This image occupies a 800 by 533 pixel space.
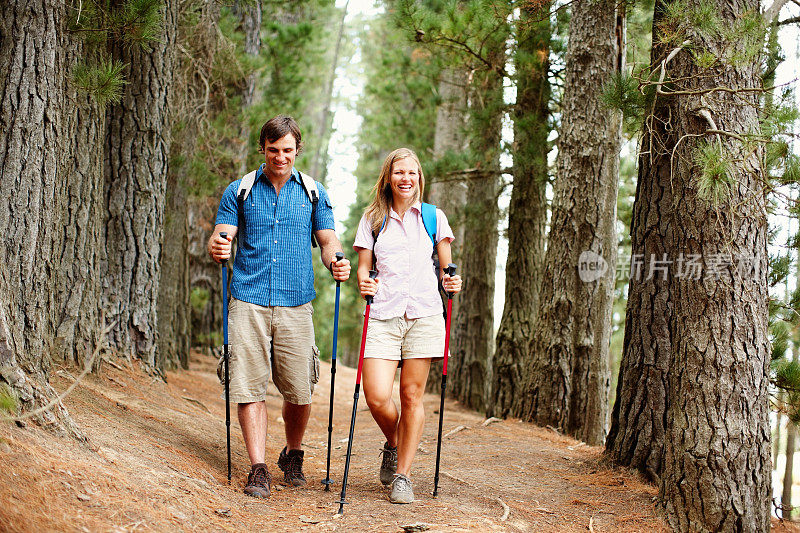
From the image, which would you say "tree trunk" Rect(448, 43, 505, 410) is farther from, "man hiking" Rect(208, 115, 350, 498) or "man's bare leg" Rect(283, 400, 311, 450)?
"man's bare leg" Rect(283, 400, 311, 450)

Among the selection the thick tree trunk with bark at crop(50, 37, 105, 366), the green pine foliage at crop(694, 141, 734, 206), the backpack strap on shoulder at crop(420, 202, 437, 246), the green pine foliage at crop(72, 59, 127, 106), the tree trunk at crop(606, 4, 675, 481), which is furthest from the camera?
the thick tree trunk with bark at crop(50, 37, 105, 366)

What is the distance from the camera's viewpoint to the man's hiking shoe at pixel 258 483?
388 cm

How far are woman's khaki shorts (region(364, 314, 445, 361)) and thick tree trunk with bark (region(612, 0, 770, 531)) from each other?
1400 millimetres

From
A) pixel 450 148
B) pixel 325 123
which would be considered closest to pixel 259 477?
pixel 450 148

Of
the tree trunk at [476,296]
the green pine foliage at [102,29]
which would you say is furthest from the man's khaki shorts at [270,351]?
the tree trunk at [476,296]

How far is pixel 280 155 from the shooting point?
4102 millimetres

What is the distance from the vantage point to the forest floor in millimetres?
2916

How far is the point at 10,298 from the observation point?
3949mm

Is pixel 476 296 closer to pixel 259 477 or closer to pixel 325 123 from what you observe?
pixel 259 477

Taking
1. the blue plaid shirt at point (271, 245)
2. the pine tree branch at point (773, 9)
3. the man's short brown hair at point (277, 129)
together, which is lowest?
the blue plaid shirt at point (271, 245)

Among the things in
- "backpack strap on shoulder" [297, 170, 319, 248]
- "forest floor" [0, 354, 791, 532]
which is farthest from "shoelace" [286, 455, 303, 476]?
"backpack strap on shoulder" [297, 170, 319, 248]

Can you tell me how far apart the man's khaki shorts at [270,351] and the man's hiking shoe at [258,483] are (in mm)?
386

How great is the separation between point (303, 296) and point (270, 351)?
0.37 metres

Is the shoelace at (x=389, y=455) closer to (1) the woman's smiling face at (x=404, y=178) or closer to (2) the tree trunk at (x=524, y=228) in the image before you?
(1) the woman's smiling face at (x=404, y=178)
